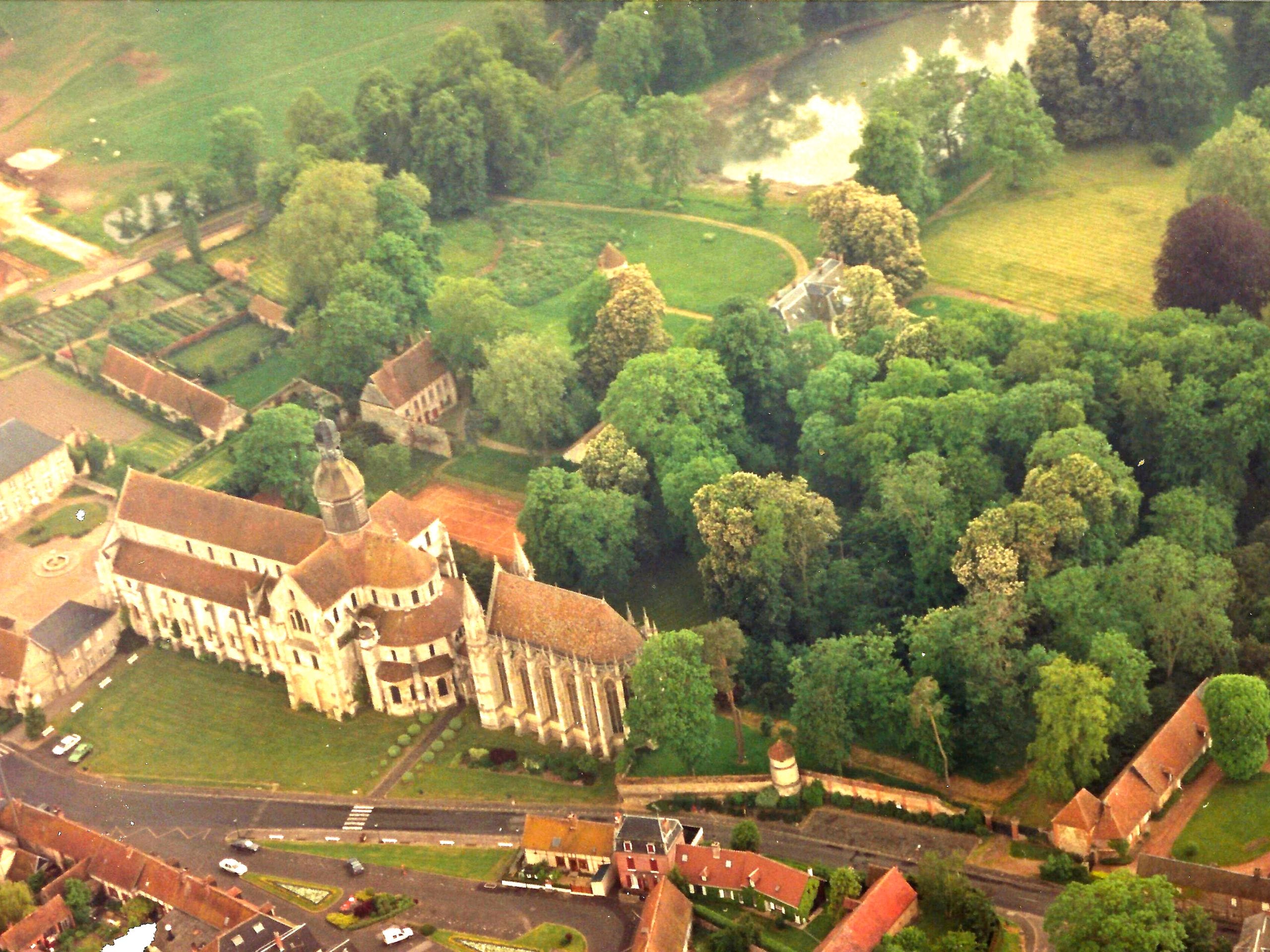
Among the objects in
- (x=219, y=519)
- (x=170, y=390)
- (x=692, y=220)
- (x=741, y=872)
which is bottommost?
(x=741, y=872)

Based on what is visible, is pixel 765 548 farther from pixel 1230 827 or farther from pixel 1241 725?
pixel 1230 827

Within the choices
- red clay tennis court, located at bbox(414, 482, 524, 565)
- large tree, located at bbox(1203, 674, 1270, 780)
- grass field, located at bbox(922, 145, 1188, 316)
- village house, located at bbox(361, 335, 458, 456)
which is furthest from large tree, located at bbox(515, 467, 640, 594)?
grass field, located at bbox(922, 145, 1188, 316)

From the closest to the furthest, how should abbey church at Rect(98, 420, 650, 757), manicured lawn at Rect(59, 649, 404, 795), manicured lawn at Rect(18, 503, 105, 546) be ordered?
abbey church at Rect(98, 420, 650, 757) < manicured lawn at Rect(59, 649, 404, 795) < manicured lawn at Rect(18, 503, 105, 546)

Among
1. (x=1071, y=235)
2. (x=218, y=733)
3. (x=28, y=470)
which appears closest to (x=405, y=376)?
(x=28, y=470)

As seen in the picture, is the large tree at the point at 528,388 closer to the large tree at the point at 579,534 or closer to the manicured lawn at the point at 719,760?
the large tree at the point at 579,534

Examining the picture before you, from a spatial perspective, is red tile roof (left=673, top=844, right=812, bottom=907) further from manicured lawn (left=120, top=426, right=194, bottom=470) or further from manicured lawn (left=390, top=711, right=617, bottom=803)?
manicured lawn (left=120, top=426, right=194, bottom=470)

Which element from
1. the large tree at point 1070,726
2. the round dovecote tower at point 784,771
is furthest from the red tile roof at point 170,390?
the large tree at point 1070,726
